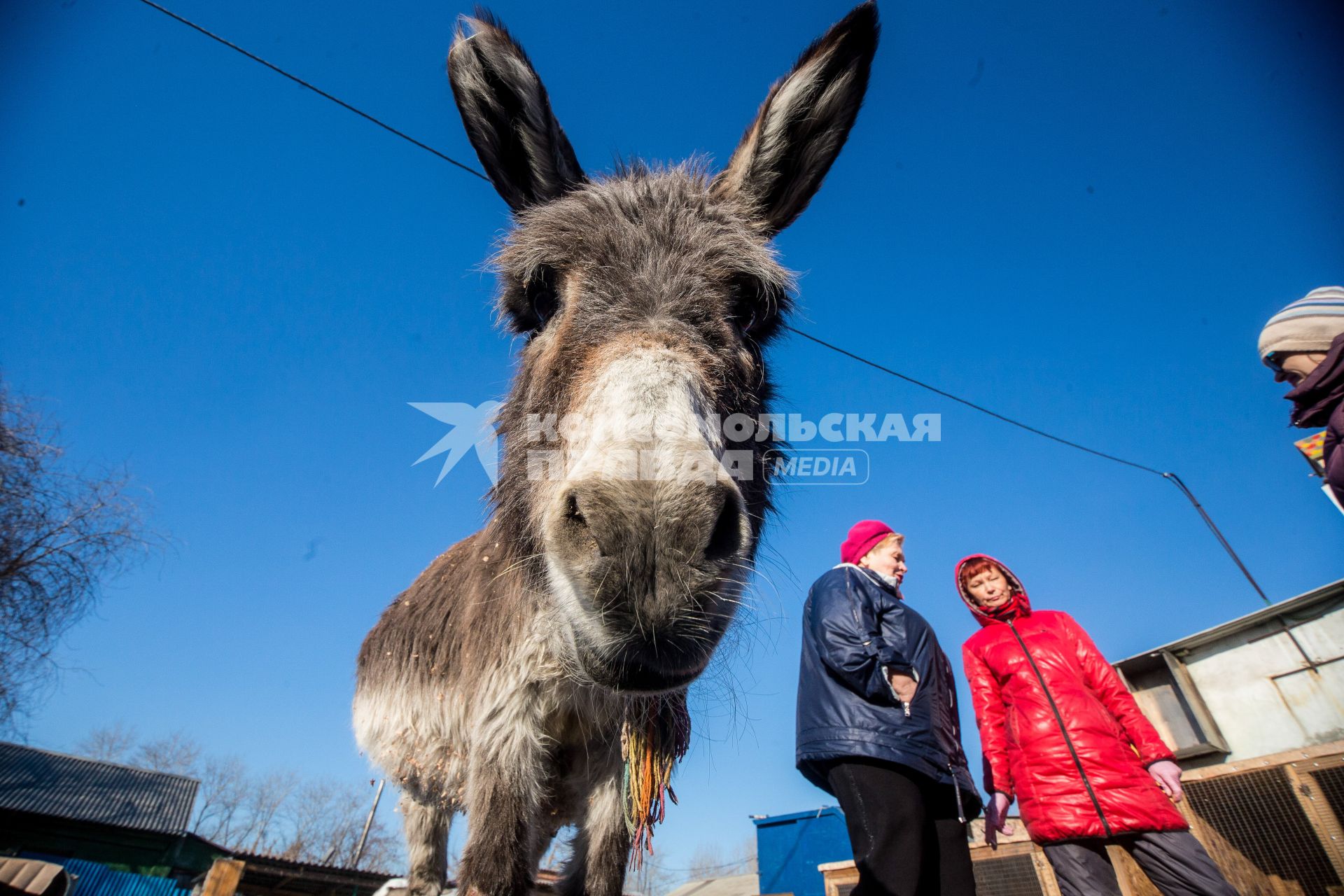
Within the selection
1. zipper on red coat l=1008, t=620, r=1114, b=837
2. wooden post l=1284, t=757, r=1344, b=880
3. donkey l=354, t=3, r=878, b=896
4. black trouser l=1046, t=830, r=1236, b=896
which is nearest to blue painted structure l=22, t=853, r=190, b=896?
donkey l=354, t=3, r=878, b=896

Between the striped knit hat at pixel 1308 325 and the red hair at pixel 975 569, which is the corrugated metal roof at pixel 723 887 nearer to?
the red hair at pixel 975 569

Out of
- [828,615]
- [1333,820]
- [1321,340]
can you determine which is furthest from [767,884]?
[1321,340]

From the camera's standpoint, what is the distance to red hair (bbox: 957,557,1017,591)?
151 inches

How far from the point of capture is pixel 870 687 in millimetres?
2578

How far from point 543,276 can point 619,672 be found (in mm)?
1688

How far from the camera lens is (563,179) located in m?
2.91

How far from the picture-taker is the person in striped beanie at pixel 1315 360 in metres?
2.09

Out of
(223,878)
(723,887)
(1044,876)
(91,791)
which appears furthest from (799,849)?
(91,791)

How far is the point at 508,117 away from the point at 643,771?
302cm

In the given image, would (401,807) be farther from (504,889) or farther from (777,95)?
(777,95)

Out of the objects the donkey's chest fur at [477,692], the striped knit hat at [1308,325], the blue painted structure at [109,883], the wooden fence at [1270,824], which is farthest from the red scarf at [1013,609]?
the blue painted structure at [109,883]

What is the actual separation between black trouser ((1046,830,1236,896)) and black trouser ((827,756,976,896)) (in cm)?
66

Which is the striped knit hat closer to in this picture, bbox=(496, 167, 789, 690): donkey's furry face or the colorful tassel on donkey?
bbox=(496, 167, 789, 690): donkey's furry face

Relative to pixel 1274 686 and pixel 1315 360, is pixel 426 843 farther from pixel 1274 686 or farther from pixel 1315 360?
pixel 1274 686
